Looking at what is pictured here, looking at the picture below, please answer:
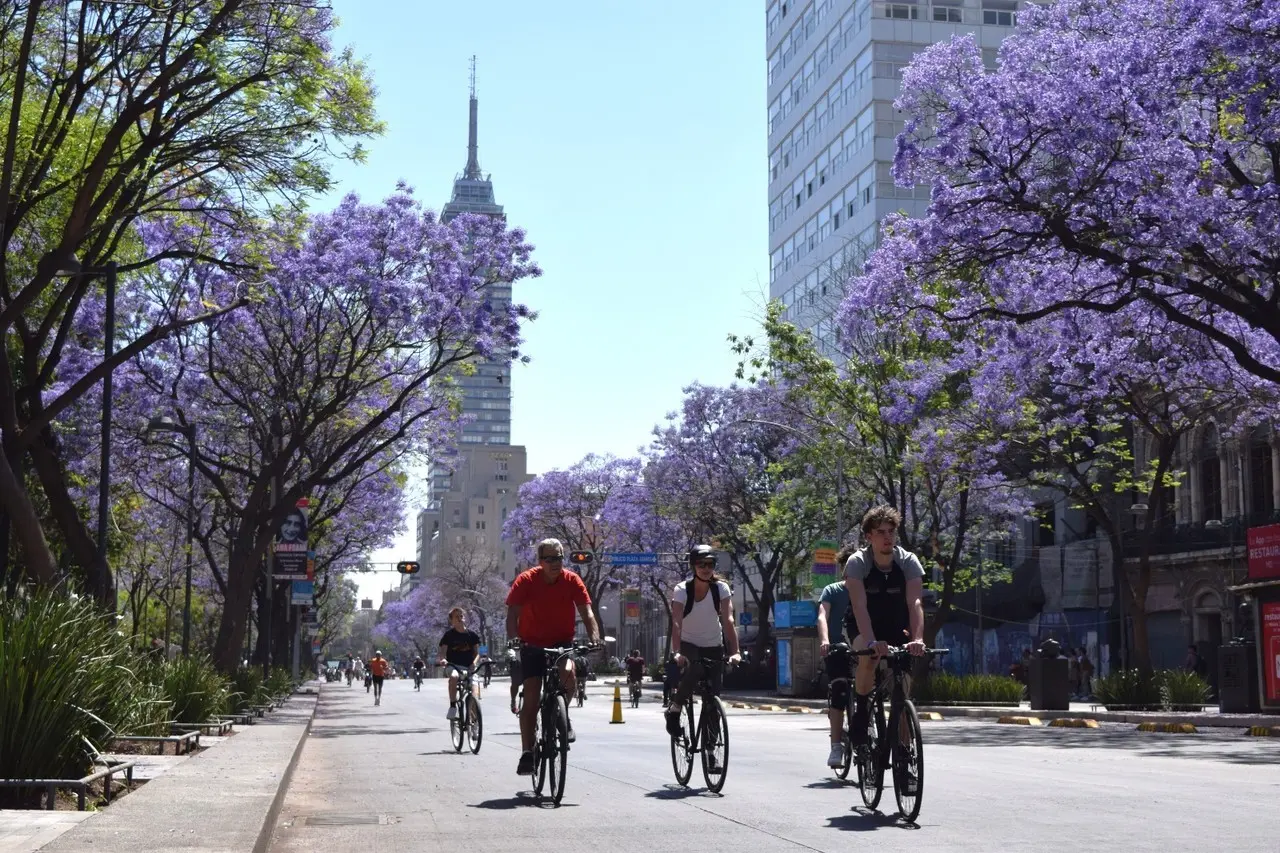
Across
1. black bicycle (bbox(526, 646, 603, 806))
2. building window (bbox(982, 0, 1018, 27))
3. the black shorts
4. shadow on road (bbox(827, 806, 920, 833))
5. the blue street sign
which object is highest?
building window (bbox(982, 0, 1018, 27))

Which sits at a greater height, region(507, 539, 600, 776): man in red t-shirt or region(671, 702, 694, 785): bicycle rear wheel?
region(507, 539, 600, 776): man in red t-shirt

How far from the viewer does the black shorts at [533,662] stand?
39.8 feet

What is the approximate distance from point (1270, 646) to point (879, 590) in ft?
65.1

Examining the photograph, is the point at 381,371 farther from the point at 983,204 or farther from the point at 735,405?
the point at 735,405

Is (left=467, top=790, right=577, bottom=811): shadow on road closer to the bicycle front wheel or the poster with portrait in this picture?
the bicycle front wheel

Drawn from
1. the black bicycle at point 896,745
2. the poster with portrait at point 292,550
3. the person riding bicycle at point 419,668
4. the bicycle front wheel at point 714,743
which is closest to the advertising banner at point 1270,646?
the bicycle front wheel at point 714,743

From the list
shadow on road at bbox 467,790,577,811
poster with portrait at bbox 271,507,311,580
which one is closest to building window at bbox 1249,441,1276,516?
poster with portrait at bbox 271,507,311,580

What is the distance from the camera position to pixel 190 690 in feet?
68.6

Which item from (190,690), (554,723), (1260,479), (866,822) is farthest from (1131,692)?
(866,822)

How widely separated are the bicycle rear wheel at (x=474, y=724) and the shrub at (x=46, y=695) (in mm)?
8556

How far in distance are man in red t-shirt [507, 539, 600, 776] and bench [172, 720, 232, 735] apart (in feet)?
24.4

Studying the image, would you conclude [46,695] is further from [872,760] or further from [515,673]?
[515,673]

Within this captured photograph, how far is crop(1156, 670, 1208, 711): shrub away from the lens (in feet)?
106

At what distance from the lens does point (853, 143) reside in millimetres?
74250
